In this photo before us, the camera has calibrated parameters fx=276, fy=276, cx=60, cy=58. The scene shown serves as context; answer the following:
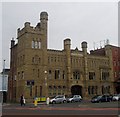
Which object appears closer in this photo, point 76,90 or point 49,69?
point 49,69

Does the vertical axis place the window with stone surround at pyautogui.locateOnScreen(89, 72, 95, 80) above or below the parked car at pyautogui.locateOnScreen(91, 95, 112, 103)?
above

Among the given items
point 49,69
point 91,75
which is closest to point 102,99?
point 49,69

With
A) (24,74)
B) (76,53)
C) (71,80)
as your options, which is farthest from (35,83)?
(76,53)

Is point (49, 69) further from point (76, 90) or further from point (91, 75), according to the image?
point (91, 75)

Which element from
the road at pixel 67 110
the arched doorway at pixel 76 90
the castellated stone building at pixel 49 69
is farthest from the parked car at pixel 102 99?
the arched doorway at pixel 76 90

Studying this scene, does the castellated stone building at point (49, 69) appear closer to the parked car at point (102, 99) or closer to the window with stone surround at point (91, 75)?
the window with stone surround at point (91, 75)

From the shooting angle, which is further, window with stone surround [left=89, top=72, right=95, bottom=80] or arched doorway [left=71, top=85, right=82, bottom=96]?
window with stone surround [left=89, top=72, right=95, bottom=80]

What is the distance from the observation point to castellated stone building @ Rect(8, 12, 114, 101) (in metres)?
66.6

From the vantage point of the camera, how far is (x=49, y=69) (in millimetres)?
69500

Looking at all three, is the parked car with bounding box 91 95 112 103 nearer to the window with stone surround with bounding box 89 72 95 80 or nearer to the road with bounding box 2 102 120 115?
the road with bounding box 2 102 120 115

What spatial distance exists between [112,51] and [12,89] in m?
32.0

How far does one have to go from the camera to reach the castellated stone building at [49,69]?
66562mm

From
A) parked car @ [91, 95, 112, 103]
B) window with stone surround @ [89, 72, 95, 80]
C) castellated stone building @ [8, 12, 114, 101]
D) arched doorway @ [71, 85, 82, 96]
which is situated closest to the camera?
parked car @ [91, 95, 112, 103]

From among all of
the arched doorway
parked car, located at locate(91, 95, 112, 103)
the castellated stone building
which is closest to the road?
parked car, located at locate(91, 95, 112, 103)
